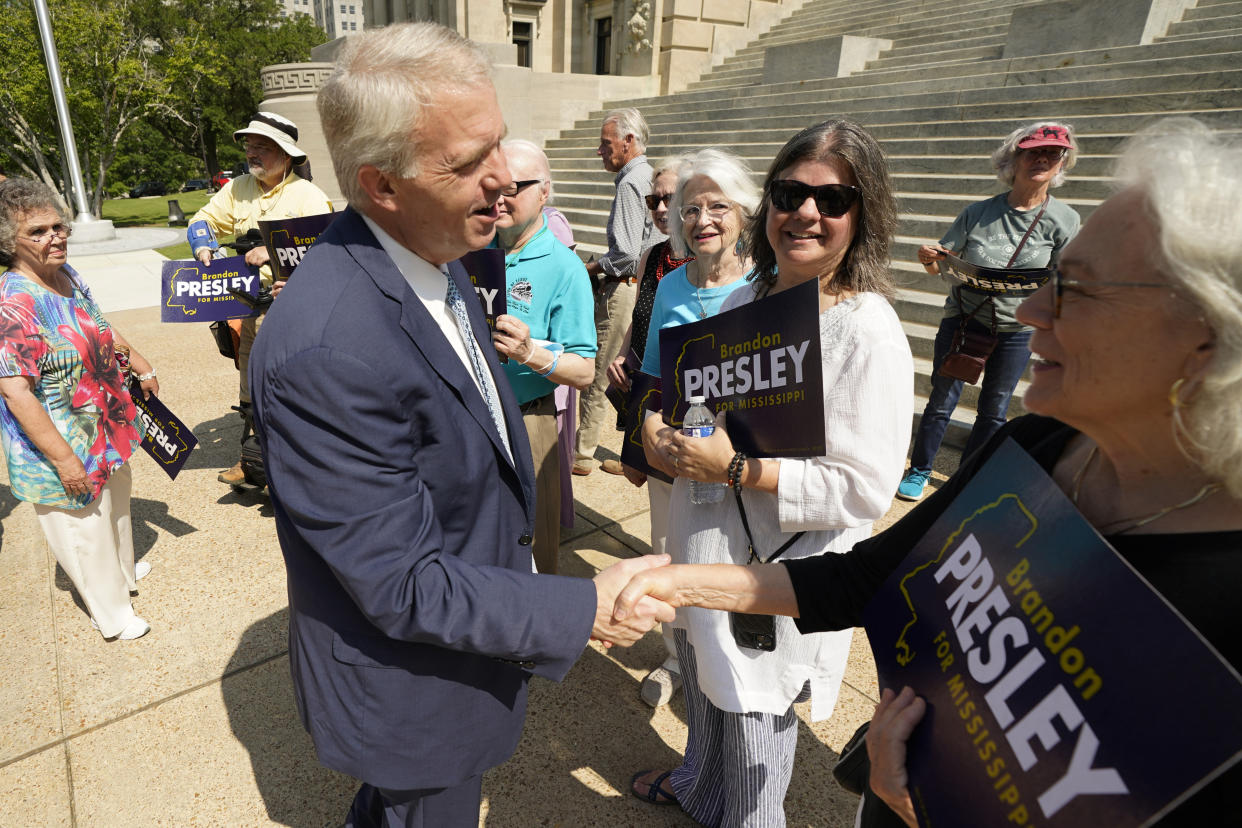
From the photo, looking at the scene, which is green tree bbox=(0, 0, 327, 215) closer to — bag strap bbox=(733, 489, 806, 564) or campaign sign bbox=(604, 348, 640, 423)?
campaign sign bbox=(604, 348, 640, 423)

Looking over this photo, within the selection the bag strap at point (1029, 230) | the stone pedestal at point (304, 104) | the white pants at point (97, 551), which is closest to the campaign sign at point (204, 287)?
the white pants at point (97, 551)

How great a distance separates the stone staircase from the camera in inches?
265

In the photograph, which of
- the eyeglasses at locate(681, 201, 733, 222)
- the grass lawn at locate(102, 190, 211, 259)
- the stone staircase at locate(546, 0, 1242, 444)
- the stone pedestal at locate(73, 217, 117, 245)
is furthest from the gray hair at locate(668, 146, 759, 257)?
the stone pedestal at locate(73, 217, 117, 245)

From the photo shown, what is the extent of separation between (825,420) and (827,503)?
0.68ft

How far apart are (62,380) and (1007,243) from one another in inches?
196

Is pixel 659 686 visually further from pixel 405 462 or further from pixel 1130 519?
pixel 1130 519

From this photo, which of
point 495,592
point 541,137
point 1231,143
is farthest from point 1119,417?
point 541,137

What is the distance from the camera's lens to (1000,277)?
12.8 ft

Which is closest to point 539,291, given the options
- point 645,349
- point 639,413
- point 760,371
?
point 645,349

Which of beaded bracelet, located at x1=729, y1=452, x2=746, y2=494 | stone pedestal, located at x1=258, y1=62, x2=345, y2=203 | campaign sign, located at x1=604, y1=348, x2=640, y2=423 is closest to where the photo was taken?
beaded bracelet, located at x1=729, y1=452, x2=746, y2=494

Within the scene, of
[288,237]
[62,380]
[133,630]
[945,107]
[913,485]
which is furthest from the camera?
[945,107]

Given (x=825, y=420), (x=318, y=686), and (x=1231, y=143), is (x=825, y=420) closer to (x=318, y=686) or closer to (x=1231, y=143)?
(x=1231, y=143)

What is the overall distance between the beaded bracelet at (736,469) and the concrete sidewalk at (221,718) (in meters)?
1.33

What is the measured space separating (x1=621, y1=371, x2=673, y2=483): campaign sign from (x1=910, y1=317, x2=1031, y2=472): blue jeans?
250cm
